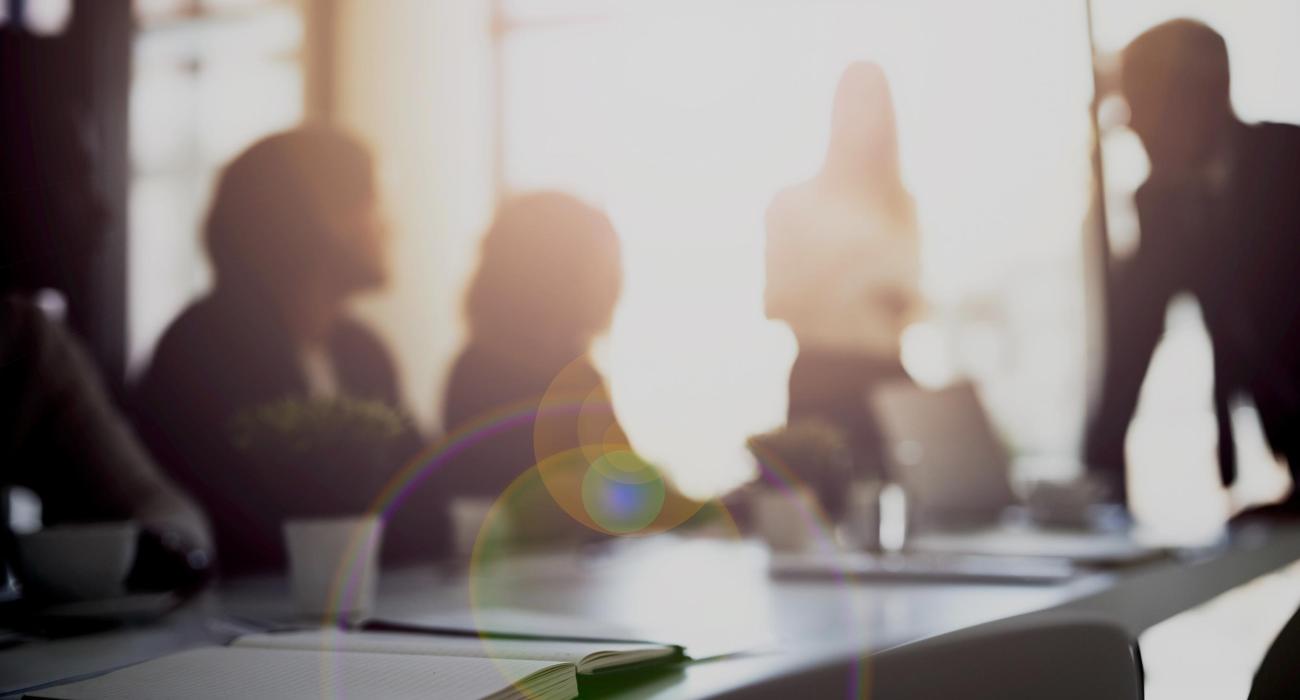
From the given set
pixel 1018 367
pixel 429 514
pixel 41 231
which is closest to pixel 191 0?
pixel 41 231

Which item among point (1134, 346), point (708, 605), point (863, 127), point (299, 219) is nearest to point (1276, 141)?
point (1134, 346)

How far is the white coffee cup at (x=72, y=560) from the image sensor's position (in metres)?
0.97

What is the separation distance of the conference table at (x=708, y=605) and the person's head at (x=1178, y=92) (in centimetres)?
105

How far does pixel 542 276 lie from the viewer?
2527 mm

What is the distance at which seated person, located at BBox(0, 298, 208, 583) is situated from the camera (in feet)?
5.45

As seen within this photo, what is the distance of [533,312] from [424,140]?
2.15 m

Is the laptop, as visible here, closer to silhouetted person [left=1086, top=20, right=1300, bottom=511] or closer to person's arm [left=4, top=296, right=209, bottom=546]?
silhouetted person [left=1086, top=20, right=1300, bottom=511]

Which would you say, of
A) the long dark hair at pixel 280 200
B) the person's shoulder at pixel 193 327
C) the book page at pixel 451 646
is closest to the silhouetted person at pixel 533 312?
the long dark hair at pixel 280 200

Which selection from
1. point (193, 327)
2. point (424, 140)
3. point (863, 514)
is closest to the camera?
point (863, 514)

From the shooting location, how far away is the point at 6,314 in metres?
1.68

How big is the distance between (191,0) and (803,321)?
304 centimetres

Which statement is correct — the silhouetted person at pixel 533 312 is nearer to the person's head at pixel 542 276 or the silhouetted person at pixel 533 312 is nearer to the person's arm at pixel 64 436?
the person's head at pixel 542 276

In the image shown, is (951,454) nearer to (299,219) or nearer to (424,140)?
(299,219)

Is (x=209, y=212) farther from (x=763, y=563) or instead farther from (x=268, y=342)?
(x=763, y=563)
